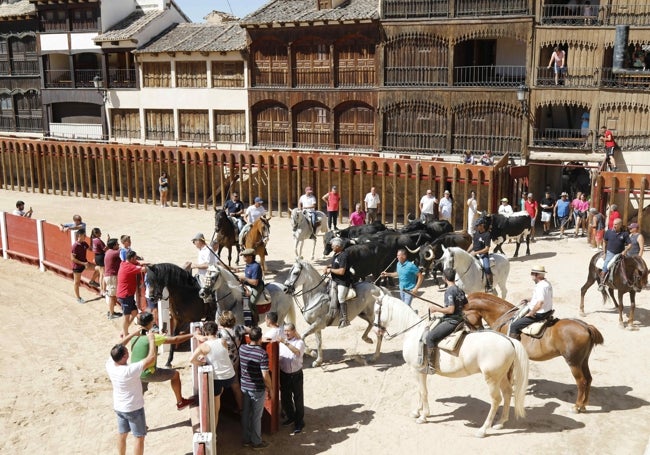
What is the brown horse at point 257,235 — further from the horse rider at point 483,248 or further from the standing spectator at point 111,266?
the horse rider at point 483,248

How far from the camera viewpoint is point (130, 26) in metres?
39.8

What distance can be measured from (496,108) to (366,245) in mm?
15145

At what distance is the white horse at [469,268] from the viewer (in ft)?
48.2

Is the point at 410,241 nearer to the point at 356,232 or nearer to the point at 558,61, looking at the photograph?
the point at 356,232

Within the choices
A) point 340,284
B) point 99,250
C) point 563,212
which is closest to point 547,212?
point 563,212

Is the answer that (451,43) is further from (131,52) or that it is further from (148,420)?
(148,420)

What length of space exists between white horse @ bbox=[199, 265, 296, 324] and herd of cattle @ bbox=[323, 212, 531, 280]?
2795 mm

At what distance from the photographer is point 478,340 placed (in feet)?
34.8

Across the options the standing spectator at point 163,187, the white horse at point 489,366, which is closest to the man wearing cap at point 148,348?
the white horse at point 489,366

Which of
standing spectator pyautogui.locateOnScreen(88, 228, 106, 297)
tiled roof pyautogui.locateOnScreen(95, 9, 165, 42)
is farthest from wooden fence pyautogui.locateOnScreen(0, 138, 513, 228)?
standing spectator pyautogui.locateOnScreen(88, 228, 106, 297)

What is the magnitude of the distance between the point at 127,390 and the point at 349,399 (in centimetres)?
424

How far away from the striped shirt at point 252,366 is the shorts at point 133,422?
1433 mm

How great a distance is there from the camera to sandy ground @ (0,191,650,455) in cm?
1057

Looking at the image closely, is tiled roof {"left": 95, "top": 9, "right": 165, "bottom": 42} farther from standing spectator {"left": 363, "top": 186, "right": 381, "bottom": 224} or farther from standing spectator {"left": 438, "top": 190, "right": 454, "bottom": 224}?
standing spectator {"left": 438, "top": 190, "right": 454, "bottom": 224}
